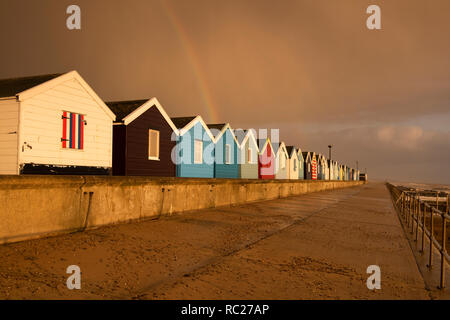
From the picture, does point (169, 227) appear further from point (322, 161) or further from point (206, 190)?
point (322, 161)

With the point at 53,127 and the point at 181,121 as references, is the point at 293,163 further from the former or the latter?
the point at 53,127

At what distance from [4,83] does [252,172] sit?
67.1 ft

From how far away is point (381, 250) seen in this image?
22.6 feet

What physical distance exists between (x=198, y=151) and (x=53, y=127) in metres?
10.2

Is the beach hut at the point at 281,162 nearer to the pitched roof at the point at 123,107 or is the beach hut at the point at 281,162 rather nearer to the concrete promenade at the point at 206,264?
the pitched roof at the point at 123,107

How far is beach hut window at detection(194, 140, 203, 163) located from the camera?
21078 mm

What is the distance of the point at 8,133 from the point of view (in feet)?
36.9

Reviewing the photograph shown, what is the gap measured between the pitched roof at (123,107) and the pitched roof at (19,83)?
3.74 metres

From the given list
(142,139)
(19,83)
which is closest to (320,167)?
(142,139)

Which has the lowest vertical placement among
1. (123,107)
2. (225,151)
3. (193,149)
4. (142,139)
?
(193,149)

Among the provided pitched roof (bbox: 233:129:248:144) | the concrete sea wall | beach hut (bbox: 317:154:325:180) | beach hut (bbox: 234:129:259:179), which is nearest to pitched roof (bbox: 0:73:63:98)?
the concrete sea wall

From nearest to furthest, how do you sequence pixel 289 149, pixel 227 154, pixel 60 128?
pixel 60 128 → pixel 227 154 → pixel 289 149
